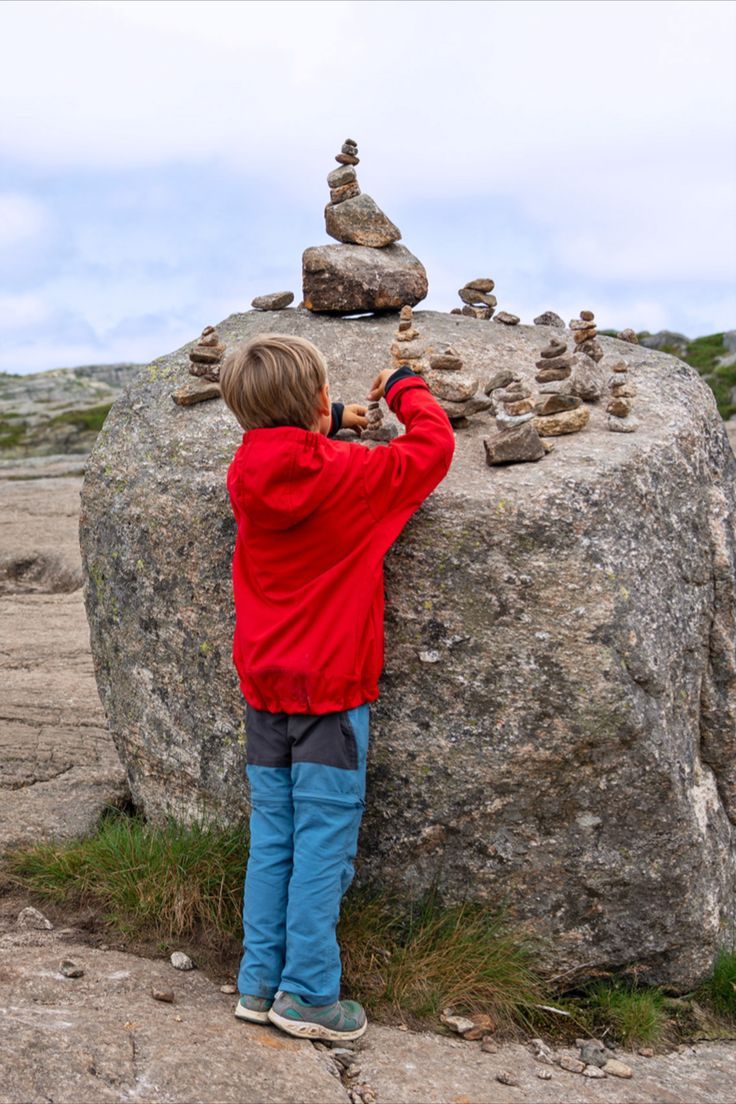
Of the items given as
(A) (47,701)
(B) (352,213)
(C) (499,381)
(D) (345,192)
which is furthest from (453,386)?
(A) (47,701)

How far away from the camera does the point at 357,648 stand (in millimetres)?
4469

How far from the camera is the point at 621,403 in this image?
5.39 metres

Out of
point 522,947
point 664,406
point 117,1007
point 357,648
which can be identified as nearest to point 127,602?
point 357,648

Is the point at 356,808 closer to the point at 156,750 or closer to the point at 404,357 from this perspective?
the point at 156,750

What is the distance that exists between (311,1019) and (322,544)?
1891mm

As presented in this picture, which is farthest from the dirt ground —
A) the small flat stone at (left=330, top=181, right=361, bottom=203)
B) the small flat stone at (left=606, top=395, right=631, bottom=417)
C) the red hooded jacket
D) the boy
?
the small flat stone at (left=330, top=181, right=361, bottom=203)

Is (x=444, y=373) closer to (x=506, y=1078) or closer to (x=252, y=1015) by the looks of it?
(x=252, y=1015)

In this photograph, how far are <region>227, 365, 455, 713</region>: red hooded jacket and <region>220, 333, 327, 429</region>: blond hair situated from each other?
9 cm

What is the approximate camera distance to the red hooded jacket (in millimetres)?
4418

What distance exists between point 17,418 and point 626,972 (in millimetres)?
51982

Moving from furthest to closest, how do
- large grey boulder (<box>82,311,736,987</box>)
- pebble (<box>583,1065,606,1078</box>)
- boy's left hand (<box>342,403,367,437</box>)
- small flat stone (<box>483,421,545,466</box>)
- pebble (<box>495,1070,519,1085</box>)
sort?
boy's left hand (<box>342,403,367,437</box>) → small flat stone (<box>483,421,545,466</box>) → large grey boulder (<box>82,311,736,987</box>) → pebble (<box>583,1065,606,1078</box>) → pebble (<box>495,1070,519,1085</box>)

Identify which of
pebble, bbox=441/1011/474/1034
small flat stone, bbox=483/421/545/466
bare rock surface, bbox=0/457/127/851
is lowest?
pebble, bbox=441/1011/474/1034

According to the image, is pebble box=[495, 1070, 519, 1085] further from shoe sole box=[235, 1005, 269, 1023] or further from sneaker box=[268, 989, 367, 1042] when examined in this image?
shoe sole box=[235, 1005, 269, 1023]

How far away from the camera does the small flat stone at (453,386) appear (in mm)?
5410
